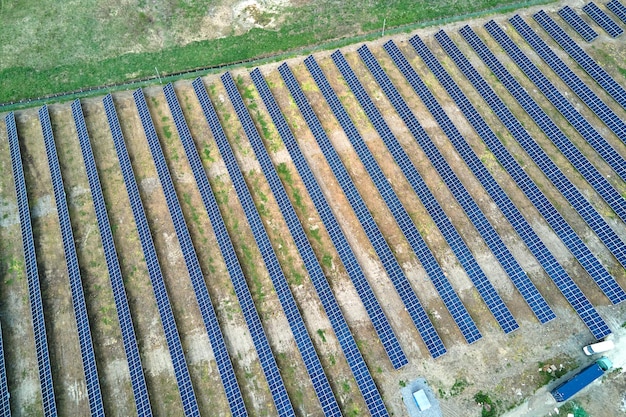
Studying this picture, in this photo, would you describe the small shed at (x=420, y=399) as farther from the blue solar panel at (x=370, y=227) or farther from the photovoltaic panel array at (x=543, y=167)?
the photovoltaic panel array at (x=543, y=167)

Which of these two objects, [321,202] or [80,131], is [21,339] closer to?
[80,131]

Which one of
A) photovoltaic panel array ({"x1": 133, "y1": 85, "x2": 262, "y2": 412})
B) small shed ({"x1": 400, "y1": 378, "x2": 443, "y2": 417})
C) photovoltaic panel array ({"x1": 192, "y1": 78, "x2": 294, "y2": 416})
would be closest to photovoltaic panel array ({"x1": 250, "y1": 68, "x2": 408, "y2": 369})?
small shed ({"x1": 400, "y1": 378, "x2": 443, "y2": 417})

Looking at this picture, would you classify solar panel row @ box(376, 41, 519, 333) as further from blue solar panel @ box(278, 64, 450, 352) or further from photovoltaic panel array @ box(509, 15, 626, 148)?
photovoltaic panel array @ box(509, 15, 626, 148)

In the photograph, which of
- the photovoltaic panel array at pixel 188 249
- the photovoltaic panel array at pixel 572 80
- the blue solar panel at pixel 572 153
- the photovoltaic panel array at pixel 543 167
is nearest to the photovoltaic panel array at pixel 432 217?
the photovoltaic panel array at pixel 543 167

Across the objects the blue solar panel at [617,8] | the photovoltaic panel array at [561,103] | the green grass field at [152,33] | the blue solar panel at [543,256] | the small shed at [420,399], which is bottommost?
the small shed at [420,399]

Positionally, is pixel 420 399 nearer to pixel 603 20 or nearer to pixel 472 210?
pixel 472 210
